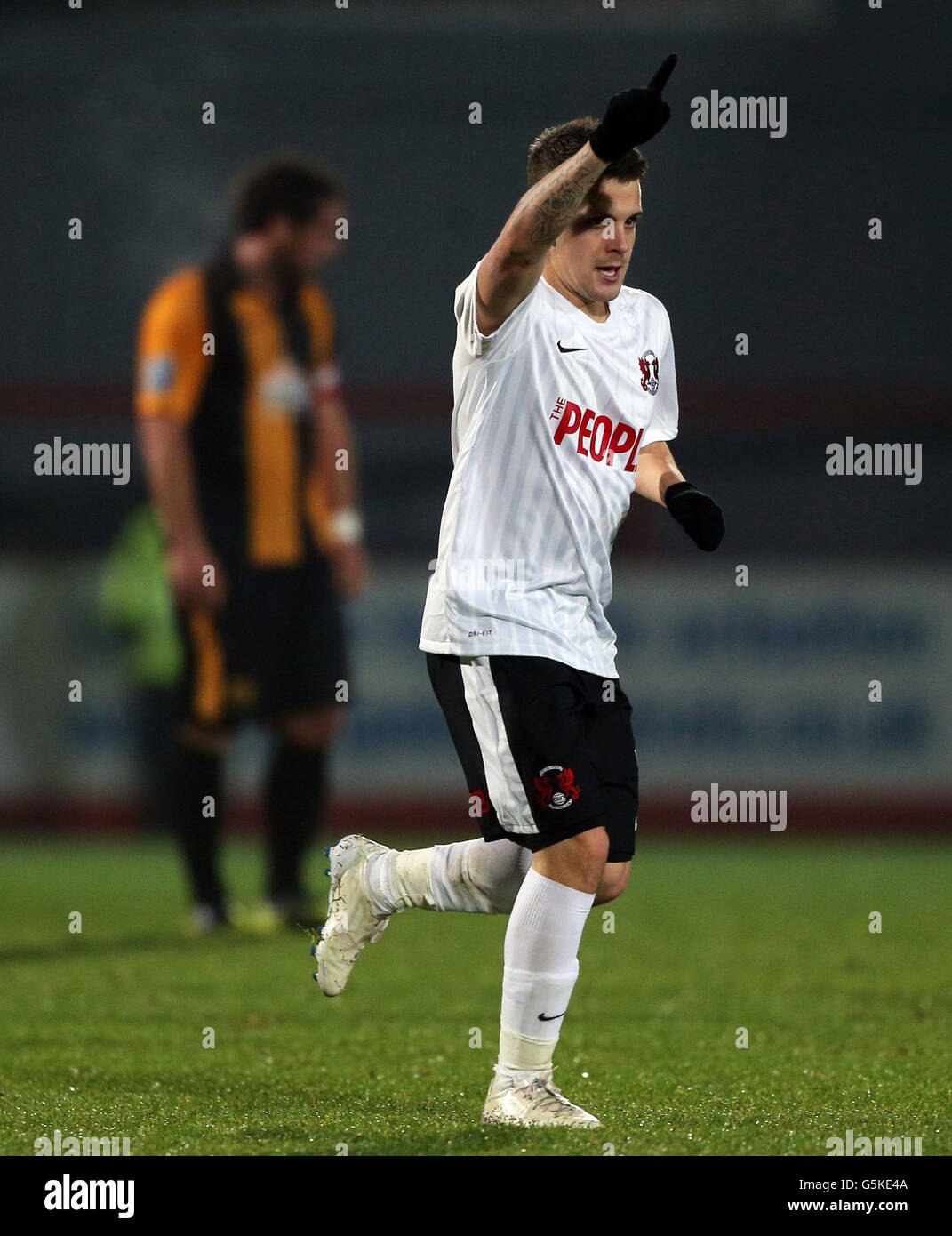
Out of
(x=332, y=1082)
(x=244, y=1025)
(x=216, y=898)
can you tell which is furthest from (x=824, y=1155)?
(x=216, y=898)

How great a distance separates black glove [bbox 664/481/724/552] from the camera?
4.10m

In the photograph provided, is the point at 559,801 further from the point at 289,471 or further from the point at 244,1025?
the point at 289,471

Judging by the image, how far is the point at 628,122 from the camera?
3457 millimetres

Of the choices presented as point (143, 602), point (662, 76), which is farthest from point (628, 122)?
point (143, 602)

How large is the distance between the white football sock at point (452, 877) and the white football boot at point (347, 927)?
3 cm

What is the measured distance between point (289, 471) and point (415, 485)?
227 inches

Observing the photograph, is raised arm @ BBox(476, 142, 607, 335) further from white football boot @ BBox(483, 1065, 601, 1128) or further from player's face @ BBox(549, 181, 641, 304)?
white football boot @ BBox(483, 1065, 601, 1128)

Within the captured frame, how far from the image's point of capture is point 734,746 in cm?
1201

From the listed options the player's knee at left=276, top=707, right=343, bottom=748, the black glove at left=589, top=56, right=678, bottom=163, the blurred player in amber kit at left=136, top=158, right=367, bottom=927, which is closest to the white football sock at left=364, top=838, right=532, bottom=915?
the black glove at left=589, top=56, right=678, bottom=163

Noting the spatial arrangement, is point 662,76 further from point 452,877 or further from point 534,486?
point 452,877

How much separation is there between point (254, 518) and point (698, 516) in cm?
427

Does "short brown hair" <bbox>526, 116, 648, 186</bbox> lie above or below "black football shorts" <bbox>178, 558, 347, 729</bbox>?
above

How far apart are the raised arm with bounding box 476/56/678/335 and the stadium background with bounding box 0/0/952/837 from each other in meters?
7.99

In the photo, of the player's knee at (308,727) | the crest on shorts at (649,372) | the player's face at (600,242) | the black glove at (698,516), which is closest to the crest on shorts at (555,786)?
the black glove at (698,516)
